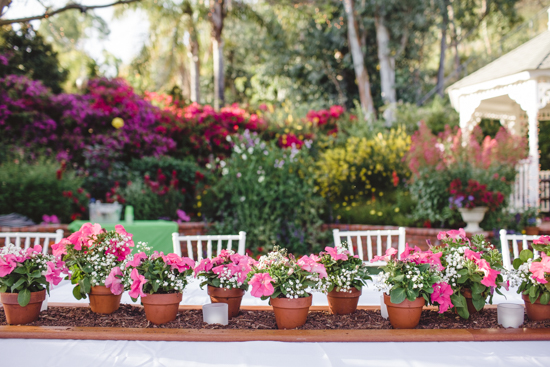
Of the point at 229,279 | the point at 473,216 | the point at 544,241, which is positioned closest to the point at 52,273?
the point at 229,279

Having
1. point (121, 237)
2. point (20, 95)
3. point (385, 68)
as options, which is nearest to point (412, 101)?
point (385, 68)

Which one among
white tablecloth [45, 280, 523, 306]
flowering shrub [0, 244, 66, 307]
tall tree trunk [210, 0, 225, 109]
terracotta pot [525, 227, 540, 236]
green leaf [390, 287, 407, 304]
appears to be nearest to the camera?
green leaf [390, 287, 407, 304]

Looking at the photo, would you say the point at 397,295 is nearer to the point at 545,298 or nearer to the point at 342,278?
the point at 342,278

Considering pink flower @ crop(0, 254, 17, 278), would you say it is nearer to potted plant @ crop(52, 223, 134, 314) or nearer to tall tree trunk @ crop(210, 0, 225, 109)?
potted plant @ crop(52, 223, 134, 314)

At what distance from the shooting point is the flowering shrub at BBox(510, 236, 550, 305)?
1719 millimetres

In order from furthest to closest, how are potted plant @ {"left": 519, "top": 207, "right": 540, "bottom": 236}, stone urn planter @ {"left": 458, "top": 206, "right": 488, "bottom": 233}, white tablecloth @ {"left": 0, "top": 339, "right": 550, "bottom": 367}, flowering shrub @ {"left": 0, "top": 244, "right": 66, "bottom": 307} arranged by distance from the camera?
potted plant @ {"left": 519, "top": 207, "right": 540, "bottom": 236}, stone urn planter @ {"left": 458, "top": 206, "right": 488, "bottom": 233}, flowering shrub @ {"left": 0, "top": 244, "right": 66, "bottom": 307}, white tablecloth @ {"left": 0, "top": 339, "right": 550, "bottom": 367}

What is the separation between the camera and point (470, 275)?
178 centimetres

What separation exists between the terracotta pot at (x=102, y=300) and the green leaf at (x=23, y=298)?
239 mm

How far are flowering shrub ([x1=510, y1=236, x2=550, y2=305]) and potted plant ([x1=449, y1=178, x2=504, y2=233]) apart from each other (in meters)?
3.50

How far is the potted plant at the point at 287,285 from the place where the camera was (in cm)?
170

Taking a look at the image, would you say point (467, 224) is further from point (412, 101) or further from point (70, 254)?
point (412, 101)

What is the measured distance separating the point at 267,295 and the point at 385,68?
10.7 m

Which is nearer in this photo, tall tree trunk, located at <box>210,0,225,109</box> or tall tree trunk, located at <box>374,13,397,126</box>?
tall tree trunk, located at <box>210,0,225,109</box>

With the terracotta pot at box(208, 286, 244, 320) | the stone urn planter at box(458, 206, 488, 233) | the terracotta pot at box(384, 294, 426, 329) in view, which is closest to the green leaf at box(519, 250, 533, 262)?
the terracotta pot at box(384, 294, 426, 329)
